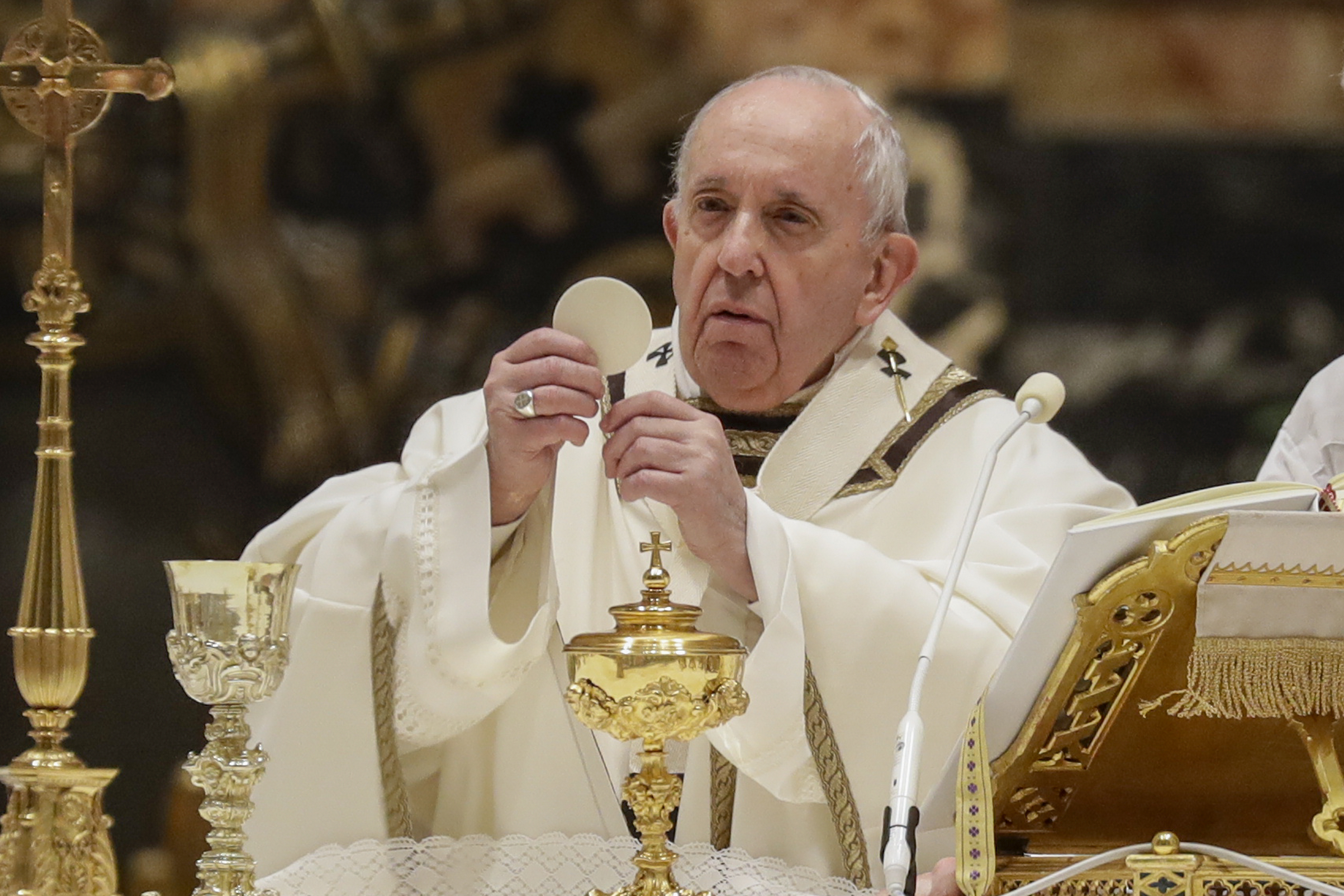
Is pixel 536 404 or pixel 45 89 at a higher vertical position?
pixel 45 89

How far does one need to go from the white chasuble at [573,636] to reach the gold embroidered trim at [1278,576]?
0.80 m

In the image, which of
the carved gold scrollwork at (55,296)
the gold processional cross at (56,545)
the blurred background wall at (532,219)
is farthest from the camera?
the blurred background wall at (532,219)

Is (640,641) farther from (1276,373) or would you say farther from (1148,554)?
(1276,373)

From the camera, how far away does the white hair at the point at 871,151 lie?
3287 mm

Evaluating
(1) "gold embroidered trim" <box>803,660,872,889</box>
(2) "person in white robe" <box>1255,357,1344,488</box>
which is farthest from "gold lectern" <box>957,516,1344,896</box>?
(2) "person in white robe" <box>1255,357,1344,488</box>

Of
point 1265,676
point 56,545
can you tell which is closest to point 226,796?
point 56,545

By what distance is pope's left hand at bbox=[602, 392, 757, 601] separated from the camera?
2.60 meters

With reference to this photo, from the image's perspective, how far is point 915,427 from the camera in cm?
339

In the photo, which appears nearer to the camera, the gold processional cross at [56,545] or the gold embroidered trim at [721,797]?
the gold processional cross at [56,545]

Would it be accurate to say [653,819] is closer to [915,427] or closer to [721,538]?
[721,538]

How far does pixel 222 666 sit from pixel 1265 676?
1149mm

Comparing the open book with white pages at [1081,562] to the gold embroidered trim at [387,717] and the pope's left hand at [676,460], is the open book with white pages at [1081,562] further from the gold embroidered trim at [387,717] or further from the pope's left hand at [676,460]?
the gold embroidered trim at [387,717]

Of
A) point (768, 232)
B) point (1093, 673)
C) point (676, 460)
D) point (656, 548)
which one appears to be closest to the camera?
point (1093, 673)

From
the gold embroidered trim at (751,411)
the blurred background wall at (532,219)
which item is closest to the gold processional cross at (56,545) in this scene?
the gold embroidered trim at (751,411)
